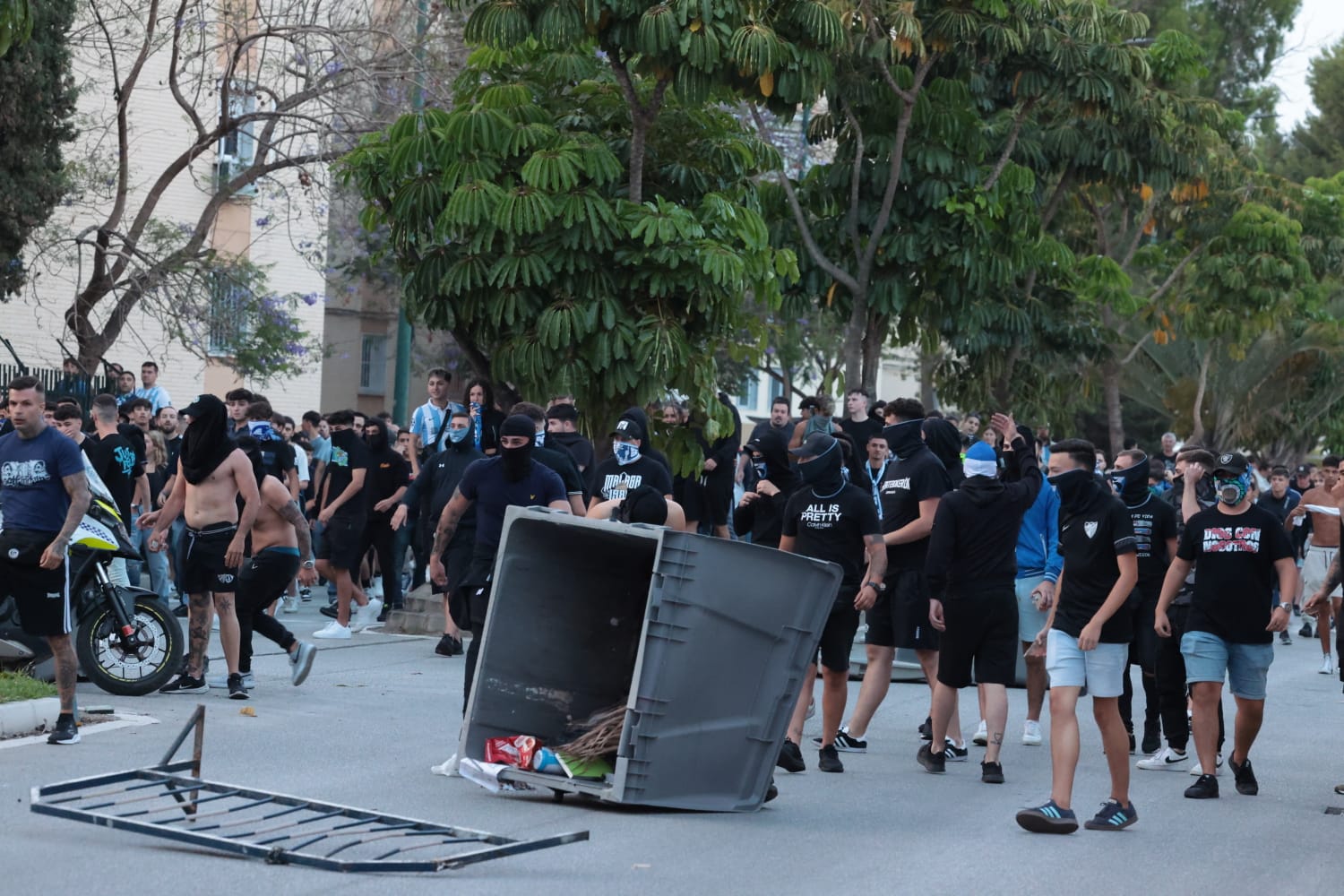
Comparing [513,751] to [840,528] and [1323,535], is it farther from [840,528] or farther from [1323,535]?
[1323,535]

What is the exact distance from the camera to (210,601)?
1173 cm

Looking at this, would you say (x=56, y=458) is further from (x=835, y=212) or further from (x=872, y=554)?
(x=835, y=212)

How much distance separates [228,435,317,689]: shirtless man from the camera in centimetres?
1151

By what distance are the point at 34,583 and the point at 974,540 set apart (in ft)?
16.5

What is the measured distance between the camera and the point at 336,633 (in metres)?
15.0

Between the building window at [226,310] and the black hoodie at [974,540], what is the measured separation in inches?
512

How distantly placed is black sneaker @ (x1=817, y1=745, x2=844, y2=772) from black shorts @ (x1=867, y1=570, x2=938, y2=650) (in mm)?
867

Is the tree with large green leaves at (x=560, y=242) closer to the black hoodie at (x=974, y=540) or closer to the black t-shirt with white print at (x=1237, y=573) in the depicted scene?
the black hoodie at (x=974, y=540)

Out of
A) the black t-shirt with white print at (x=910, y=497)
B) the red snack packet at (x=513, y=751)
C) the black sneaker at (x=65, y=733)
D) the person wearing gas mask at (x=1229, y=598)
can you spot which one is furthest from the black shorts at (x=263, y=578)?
the person wearing gas mask at (x=1229, y=598)

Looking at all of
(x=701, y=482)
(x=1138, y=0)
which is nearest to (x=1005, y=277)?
(x=701, y=482)

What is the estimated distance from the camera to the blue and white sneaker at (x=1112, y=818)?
326 inches

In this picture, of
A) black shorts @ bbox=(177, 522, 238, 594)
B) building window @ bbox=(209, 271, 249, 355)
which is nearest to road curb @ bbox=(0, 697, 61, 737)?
black shorts @ bbox=(177, 522, 238, 594)

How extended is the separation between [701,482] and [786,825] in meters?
8.44

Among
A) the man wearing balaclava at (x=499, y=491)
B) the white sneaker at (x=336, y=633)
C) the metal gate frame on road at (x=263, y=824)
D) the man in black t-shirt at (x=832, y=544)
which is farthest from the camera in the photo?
the white sneaker at (x=336, y=633)
